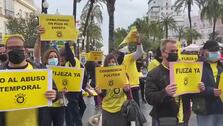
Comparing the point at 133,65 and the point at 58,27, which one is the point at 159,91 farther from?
the point at 133,65

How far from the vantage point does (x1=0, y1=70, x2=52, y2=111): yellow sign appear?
4.85 m

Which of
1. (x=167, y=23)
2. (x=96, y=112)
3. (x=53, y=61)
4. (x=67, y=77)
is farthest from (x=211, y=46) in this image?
(x=167, y=23)

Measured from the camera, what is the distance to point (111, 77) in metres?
7.46

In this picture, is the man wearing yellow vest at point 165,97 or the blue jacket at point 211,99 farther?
the blue jacket at point 211,99

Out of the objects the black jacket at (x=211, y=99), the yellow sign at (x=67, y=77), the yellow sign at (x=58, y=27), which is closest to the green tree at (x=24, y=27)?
the yellow sign at (x=58, y=27)

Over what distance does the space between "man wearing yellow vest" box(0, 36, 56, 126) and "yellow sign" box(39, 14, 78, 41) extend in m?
2.67

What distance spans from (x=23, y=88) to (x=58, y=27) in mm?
3454

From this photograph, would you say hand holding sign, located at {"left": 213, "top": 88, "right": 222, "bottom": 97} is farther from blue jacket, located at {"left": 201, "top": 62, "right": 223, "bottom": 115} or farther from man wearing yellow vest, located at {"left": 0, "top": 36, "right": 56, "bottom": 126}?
man wearing yellow vest, located at {"left": 0, "top": 36, "right": 56, "bottom": 126}

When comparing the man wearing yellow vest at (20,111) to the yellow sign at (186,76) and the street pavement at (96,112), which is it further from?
the street pavement at (96,112)

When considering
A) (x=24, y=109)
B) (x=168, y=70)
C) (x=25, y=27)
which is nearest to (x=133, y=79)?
(x=168, y=70)

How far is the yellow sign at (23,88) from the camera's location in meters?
4.85

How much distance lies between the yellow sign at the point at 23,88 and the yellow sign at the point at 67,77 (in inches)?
80.0

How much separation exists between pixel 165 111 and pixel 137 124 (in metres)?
1.70

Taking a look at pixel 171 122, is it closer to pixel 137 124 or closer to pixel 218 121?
Answer: pixel 218 121
